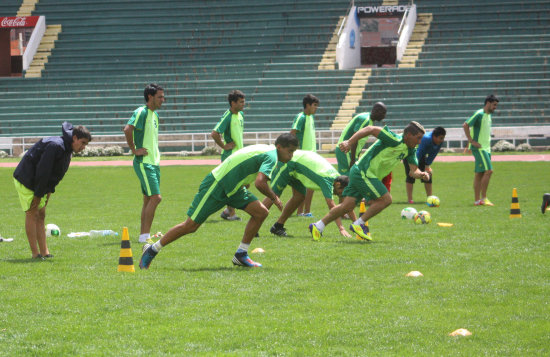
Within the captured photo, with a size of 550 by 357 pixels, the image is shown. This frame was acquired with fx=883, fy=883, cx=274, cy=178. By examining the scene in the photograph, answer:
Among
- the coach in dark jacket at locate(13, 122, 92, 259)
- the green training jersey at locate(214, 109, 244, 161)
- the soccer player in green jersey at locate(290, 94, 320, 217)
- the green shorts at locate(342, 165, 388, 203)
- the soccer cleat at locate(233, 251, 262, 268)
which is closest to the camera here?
the soccer cleat at locate(233, 251, 262, 268)

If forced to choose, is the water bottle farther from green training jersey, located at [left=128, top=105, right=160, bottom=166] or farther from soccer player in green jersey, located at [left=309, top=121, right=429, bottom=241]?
soccer player in green jersey, located at [left=309, top=121, right=429, bottom=241]

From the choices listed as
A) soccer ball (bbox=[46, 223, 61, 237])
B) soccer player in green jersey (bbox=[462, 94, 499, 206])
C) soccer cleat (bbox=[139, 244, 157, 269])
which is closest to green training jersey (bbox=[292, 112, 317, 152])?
soccer player in green jersey (bbox=[462, 94, 499, 206])

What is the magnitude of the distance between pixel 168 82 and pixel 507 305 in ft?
116

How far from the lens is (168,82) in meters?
41.5

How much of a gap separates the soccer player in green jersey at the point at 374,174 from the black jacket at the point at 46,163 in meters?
3.49

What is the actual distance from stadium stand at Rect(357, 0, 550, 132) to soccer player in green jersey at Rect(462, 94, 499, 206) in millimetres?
19105

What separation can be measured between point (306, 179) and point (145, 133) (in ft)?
7.50

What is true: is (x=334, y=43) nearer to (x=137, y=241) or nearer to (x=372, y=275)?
(x=137, y=241)

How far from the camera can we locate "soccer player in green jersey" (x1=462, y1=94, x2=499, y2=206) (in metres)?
16.4

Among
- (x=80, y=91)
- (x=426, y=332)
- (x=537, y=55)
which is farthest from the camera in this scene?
(x=80, y=91)

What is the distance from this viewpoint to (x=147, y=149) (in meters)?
11.7

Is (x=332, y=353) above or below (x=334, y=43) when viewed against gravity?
below

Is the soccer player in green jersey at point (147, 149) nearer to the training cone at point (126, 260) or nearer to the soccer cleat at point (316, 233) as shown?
the soccer cleat at point (316, 233)

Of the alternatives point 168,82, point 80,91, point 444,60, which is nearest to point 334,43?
point 444,60
